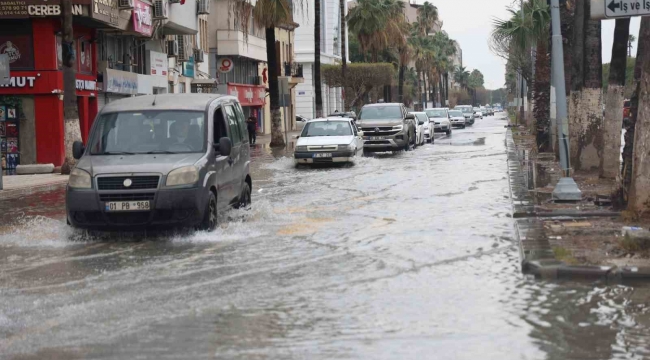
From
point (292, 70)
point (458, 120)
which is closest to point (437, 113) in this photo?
point (458, 120)

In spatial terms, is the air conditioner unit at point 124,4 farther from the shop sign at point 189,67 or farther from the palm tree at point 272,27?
the shop sign at point 189,67

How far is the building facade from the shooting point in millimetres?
94125

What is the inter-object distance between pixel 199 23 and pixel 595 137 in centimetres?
3845

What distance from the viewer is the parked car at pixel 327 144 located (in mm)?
30797

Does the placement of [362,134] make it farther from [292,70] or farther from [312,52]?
[312,52]

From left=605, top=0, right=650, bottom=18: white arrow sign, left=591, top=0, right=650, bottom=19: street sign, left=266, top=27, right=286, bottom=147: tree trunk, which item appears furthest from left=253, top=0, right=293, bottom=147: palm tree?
left=605, top=0, right=650, bottom=18: white arrow sign

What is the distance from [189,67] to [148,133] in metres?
40.7

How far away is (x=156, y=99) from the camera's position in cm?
1580

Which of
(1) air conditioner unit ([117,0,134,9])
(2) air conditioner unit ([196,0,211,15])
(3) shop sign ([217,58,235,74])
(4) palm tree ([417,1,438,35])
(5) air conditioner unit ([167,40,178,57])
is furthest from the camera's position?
(4) palm tree ([417,1,438,35])

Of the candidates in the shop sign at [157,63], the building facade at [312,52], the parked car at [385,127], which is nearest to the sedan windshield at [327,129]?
the parked car at [385,127]

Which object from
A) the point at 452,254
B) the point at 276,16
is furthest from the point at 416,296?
the point at 276,16

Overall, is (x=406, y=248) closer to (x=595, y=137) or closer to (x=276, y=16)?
(x=595, y=137)

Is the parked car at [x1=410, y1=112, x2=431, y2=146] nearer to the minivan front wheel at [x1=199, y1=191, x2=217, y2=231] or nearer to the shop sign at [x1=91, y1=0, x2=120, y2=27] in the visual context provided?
the shop sign at [x1=91, y1=0, x2=120, y2=27]

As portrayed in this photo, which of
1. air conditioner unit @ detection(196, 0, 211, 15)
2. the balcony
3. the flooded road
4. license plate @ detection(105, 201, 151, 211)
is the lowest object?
the flooded road
